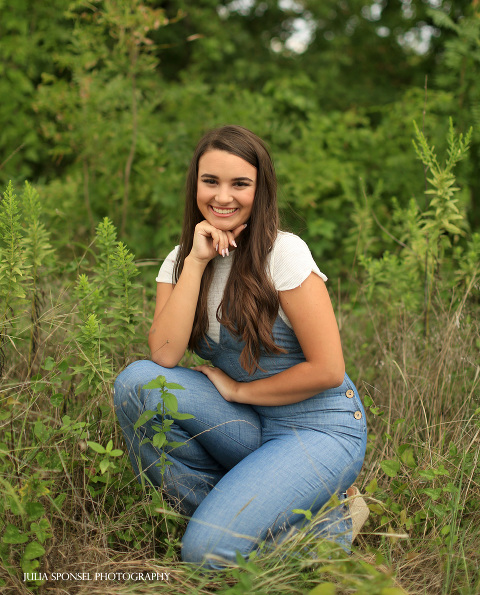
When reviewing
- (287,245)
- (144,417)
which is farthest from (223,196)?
(144,417)

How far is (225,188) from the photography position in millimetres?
2049

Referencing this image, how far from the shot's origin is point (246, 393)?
2.05m

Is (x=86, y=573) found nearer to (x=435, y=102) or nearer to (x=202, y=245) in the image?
(x=202, y=245)

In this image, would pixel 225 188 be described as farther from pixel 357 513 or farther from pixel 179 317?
pixel 357 513

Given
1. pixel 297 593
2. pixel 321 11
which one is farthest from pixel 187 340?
pixel 321 11

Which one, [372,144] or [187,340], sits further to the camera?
[372,144]

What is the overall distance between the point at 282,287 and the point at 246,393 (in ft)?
1.36

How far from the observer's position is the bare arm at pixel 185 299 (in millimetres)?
2039

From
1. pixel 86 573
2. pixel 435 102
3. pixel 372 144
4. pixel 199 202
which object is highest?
pixel 435 102

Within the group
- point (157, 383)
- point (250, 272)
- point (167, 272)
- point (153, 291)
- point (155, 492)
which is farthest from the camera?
point (153, 291)

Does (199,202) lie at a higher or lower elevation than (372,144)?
lower

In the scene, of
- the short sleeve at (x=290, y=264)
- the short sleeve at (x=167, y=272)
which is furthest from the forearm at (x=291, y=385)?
the short sleeve at (x=167, y=272)

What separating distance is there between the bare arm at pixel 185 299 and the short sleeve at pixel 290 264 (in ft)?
0.58

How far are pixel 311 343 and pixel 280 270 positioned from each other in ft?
0.91
